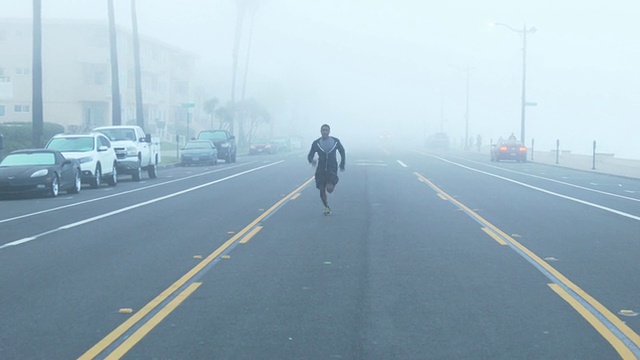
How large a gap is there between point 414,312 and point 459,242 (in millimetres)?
5767

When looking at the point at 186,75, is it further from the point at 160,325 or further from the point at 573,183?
the point at 160,325

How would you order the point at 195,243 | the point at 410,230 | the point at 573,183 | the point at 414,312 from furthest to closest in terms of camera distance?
1. the point at 573,183
2. the point at 410,230
3. the point at 195,243
4. the point at 414,312

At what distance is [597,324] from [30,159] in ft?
67.2

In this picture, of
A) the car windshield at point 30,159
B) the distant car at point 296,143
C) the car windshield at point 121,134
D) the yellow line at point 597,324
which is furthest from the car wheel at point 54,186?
the distant car at point 296,143

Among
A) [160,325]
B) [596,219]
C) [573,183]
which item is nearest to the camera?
[160,325]

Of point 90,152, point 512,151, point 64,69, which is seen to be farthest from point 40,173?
point 64,69

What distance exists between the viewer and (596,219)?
1911 cm

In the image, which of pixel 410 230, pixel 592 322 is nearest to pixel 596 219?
pixel 410 230

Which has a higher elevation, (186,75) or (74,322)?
(186,75)

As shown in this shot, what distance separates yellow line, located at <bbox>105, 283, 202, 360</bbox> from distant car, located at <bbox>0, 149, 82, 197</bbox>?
50.6 feet

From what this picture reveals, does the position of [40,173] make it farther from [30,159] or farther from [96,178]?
[96,178]

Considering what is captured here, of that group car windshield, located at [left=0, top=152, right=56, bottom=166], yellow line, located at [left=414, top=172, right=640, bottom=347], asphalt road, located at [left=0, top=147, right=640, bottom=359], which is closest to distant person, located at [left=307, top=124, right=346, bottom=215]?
asphalt road, located at [left=0, top=147, right=640, bottom=359]

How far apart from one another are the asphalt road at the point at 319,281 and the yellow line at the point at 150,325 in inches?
0.9

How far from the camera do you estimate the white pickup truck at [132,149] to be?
33125mm
